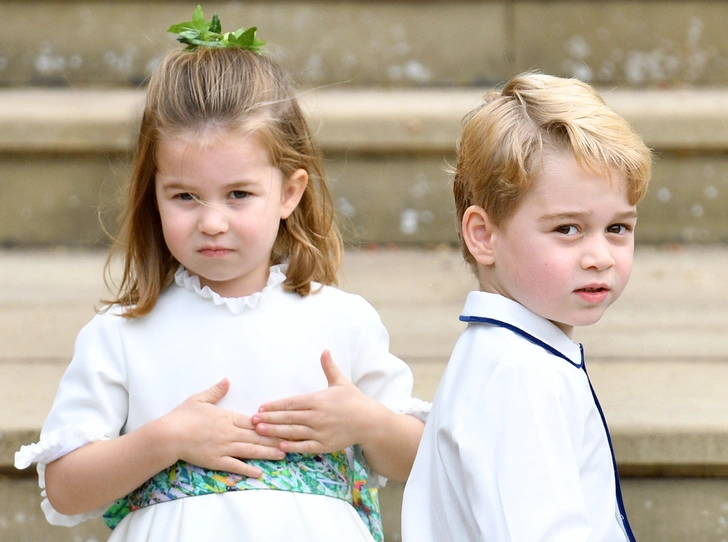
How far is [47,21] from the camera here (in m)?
3.02

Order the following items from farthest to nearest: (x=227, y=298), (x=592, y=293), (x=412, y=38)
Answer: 1. (x=412, y=38)
2. (x=227, y=298)
3. (x=592, y=293)

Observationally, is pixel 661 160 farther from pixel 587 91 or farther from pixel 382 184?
pixel 587 91

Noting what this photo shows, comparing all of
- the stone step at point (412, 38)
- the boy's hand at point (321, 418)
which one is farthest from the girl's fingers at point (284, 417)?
the stone step at point (412, 38)

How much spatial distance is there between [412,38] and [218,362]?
181cm

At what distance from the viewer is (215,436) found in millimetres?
1433

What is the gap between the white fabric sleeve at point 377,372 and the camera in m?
1.57

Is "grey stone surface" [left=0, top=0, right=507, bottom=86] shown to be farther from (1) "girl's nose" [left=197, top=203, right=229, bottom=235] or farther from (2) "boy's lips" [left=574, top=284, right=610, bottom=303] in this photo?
(2) "boy's lips" [left=574, top=284, right=610, bottom=303]

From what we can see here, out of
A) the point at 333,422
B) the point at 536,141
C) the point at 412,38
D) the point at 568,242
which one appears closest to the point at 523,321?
the point at 568,242

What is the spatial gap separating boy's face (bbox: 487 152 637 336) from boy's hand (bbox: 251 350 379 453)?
0.35 metres

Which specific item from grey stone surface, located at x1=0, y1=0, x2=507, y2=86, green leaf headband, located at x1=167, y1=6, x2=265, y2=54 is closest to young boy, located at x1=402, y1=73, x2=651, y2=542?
green leaf headband, located at x1=167, y1=6, x2=265, y2=54

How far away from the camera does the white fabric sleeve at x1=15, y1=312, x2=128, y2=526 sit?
145cm

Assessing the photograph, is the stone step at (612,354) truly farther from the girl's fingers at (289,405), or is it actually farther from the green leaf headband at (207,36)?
the green leaf headband at (207,36)

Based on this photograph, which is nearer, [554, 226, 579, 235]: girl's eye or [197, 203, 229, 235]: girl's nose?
[554, 226, 579, 235]: girl's eye

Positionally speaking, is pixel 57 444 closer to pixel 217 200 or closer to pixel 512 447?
pixel 217 200
